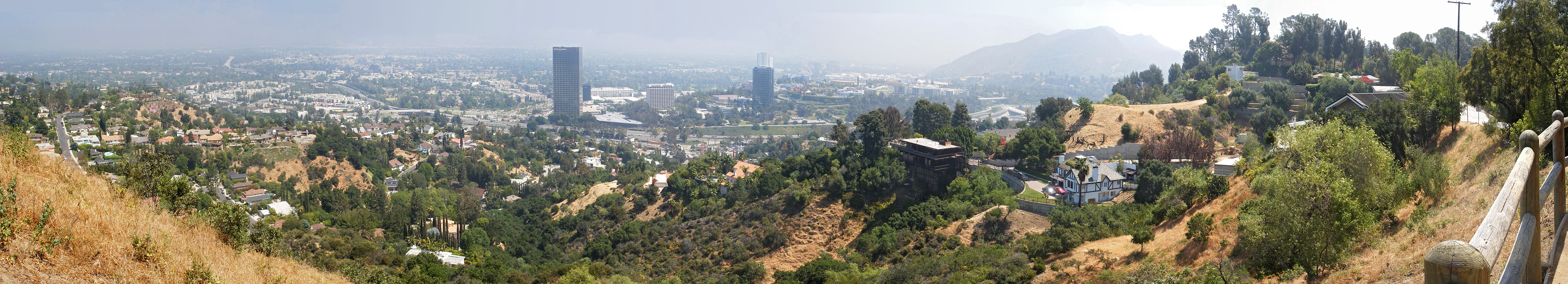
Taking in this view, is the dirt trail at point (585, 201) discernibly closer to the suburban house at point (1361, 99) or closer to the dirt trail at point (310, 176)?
the dirt trail at point (310, 176)

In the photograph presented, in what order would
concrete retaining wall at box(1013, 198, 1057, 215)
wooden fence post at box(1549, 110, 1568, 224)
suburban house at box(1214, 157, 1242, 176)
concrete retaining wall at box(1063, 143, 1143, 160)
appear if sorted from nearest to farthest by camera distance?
1. wooden fence post at box(1549, 110, 1568, 224)
2. suburban house at box(1214, 157, 1242, 176)
3. concrete retaining wall at box(1013, 198, 1057, 215)
4. concrete retaining wall at box(1063, 143, 1143, 160)

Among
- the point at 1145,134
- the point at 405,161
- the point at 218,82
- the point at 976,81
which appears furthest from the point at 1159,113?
the point at 976,81

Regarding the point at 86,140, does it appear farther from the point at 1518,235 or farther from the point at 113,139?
the point at 1518,235

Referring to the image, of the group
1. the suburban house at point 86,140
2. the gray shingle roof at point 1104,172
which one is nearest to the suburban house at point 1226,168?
the gray shingle roof at point 1104,172

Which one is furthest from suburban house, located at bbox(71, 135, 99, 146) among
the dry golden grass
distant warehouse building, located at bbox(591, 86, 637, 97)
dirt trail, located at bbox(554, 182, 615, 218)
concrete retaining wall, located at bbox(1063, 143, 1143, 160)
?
Answer: distant warehouse building, located at bbox(591, 86, 637, 97)

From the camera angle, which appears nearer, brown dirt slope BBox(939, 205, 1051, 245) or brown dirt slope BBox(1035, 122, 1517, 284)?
brown dirt slope BBox(1035, 122, 1517, 284)

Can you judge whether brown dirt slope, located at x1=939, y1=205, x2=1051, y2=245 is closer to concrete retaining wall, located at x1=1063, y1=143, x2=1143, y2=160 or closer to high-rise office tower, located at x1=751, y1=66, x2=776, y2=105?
concrete retaining wall, located at x1=1063, y1=143, x2=1143, y2=160
